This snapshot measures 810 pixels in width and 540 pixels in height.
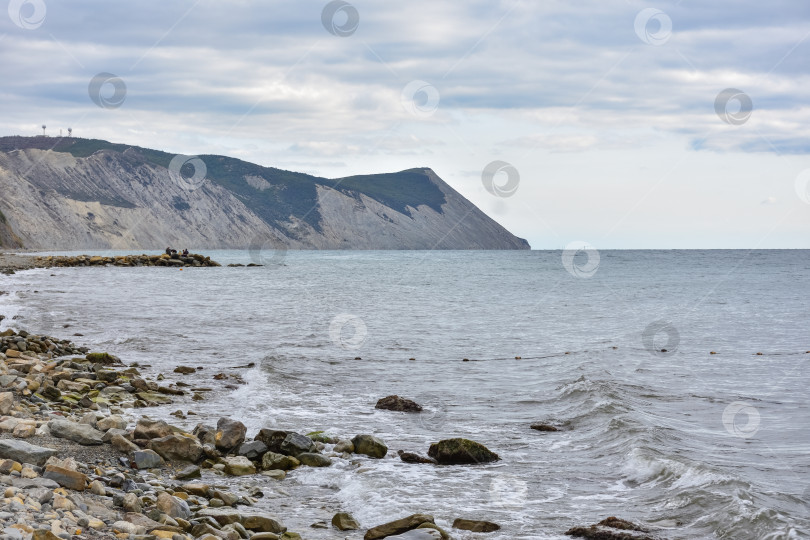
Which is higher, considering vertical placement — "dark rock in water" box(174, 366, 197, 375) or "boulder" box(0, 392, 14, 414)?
"boulder" box(0, 392, 14, 414)

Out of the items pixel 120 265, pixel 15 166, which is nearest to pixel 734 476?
pixel 120 265

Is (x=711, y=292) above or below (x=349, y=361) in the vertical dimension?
A: above

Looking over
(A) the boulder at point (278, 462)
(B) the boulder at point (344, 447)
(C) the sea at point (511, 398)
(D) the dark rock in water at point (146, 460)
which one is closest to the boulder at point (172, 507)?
(C) the sea at point (511, 398)

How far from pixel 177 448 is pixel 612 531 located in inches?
238

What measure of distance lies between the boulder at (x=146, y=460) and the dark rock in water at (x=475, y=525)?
424 cm

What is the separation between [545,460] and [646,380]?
8.84 metres

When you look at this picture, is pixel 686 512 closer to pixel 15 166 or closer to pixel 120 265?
A: pixel 120 265

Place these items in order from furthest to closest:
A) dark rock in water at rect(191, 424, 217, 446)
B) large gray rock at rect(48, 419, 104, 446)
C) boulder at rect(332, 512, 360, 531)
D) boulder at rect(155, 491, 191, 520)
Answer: dark rock in water at rect(191, 424, 217, 446), large gray rock at rect(48, 419, 104, 446), boulder at rect(332, 512, 360, 531), boulder at rect(155, 491, 191, 520)

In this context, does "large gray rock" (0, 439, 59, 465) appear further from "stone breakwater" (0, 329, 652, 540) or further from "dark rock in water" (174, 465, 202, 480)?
"dark rock in water" (174, 465, 202, 480)

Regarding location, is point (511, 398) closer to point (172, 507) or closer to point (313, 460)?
point (313, 460)

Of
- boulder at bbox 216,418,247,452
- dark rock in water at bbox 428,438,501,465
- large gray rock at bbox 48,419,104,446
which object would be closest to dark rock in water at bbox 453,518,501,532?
dark rock in water at bbox 428,438,501,465

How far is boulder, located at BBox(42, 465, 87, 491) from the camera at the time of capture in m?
7.79

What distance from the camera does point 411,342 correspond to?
86.4ft

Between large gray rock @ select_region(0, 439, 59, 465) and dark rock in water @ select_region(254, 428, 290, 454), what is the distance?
371 centimetres
